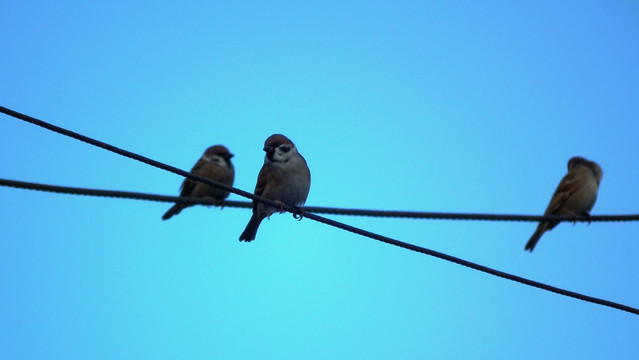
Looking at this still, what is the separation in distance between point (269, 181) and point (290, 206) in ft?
0.98

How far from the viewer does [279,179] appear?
6.46 metres

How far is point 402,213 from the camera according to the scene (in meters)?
5.36

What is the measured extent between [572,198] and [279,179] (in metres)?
4.53

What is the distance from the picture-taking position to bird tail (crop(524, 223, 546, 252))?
9242 millimetres

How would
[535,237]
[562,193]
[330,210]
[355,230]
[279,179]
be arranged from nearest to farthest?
[355,230] → [330,210] → [279,179] → [535,237] → [562,193]

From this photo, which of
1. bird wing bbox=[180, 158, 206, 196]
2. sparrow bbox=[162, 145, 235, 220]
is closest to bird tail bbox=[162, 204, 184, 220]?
sparrow bbox=[162, 145, 235, 220]

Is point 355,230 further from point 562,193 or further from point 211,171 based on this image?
point 211,171

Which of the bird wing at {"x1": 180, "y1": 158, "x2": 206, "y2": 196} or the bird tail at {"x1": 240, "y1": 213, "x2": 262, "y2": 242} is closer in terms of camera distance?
the bird tail at {"x1": 240, "y1": 213, "x2": 262, "y2": 242}

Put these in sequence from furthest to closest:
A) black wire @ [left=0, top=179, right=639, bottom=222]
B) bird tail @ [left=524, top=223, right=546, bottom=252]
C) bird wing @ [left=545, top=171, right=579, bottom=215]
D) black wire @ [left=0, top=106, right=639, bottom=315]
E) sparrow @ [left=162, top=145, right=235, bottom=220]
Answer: sparrow @ [left=162, top=145, right=235, bottom=220]
bird wing @ [left=545, top=171, right=579, bottom=215]
bird tail @ [left=524, top=223, right=546, bottom=252]
black wire @ [left=0, top=179, right=639, bottom=222]
black wire @ [left=0, top=106, right=639, bottom=315]

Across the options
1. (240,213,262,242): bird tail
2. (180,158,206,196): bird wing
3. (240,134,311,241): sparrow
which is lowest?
Answer: (240,213,262,242): bird tail

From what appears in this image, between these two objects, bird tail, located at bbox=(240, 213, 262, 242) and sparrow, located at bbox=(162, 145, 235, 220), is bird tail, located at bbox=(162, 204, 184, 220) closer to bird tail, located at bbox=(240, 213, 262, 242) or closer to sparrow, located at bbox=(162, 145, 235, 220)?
sparrow, located at bbox=(162, 145, 235, 220)

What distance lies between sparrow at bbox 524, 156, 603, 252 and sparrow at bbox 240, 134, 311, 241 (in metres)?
3.96

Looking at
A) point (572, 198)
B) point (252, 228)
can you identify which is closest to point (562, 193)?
point (572, 198)

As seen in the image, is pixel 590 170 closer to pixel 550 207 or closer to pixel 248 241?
pixel 550 207
